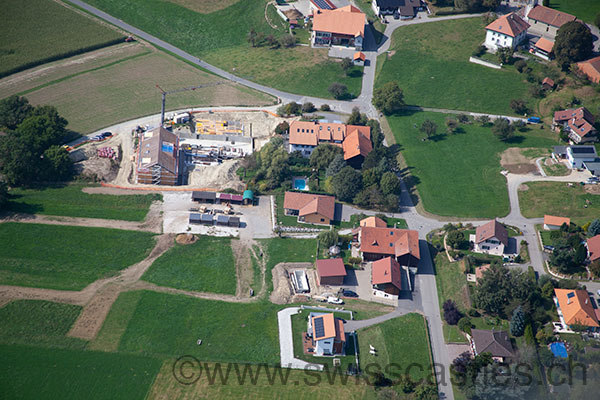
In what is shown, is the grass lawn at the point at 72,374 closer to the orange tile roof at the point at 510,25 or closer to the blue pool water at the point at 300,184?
the blue pool water at the point at 300,184

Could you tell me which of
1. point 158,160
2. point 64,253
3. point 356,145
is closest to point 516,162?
point 356,145

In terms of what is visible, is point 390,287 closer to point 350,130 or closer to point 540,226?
point 540,226

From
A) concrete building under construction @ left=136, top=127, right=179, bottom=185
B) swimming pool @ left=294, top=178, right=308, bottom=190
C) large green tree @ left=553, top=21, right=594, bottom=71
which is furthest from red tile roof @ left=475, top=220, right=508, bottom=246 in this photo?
large green tree @ left=553, top=21, right=594, bottom=71

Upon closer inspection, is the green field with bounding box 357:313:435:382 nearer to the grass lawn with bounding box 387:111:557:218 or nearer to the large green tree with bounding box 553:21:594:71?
the grass lawn with bounding box 387:111:557:218

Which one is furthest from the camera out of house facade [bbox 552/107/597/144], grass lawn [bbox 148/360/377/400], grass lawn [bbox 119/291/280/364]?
house facade [bbox 552/107/597/144]

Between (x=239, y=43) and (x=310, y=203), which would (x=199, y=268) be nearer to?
(x=310, y=203)

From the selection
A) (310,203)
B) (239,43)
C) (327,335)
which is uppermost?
(239,43)

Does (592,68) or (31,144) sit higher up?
(592,68)

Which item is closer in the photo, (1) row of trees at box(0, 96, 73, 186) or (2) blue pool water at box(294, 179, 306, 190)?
(1) row of trees at box(0, 96, 73, 186)
